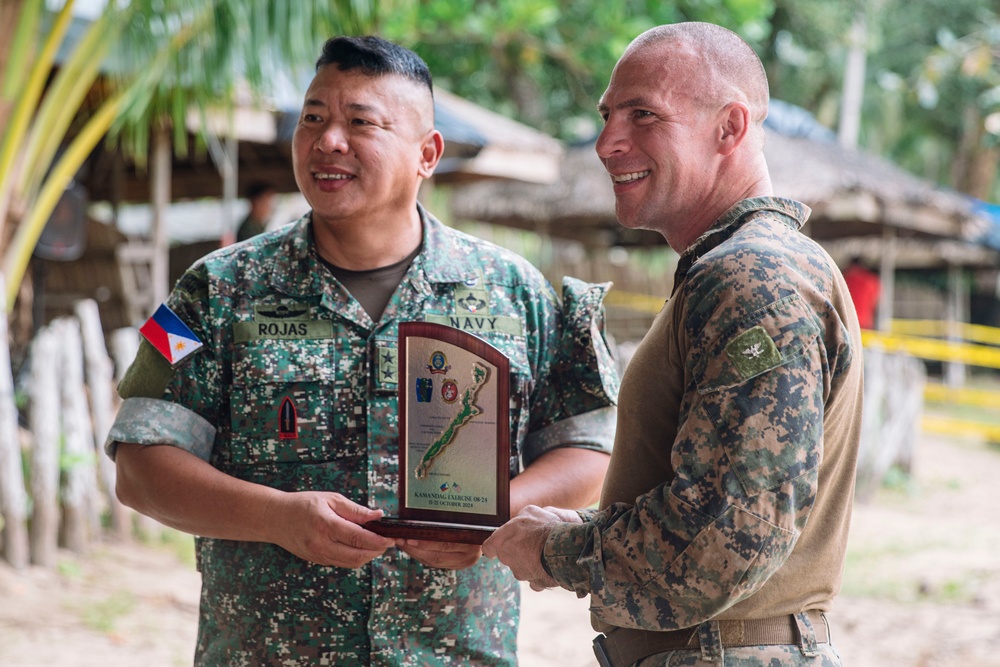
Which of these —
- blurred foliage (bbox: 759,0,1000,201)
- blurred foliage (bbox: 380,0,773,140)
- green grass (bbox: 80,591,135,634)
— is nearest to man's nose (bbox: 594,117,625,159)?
green grass (bbox: 80,591,135,634)

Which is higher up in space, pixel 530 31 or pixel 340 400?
pixel 530 31

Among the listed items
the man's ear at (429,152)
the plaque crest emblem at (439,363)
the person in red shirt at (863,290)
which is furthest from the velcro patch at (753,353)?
the person in red shirt at (863,290)

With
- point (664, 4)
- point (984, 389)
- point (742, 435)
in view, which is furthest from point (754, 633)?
point (984, 389)

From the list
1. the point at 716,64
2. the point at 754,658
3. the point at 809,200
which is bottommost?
the point at 754,658

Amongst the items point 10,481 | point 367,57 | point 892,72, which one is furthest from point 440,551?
point 892,72

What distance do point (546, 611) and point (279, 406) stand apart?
4.17 metres

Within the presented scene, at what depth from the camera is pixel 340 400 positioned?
239 centimetres

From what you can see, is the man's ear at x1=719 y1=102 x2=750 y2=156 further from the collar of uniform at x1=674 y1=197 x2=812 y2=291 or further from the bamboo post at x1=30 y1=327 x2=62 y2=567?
the bamboo post at x1=30 y1=327 x2=62 y2=567

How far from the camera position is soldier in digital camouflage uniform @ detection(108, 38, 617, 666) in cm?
231

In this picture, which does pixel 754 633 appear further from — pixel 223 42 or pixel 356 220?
pixel 223 42

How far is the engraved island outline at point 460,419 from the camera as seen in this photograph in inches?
80.2

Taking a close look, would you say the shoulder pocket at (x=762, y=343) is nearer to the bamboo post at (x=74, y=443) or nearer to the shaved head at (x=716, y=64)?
the shaved head at (x=716, y=64)

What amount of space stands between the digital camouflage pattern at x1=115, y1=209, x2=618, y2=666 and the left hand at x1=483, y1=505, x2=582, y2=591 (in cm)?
45

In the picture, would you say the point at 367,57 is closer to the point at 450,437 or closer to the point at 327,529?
the point at 450,437
